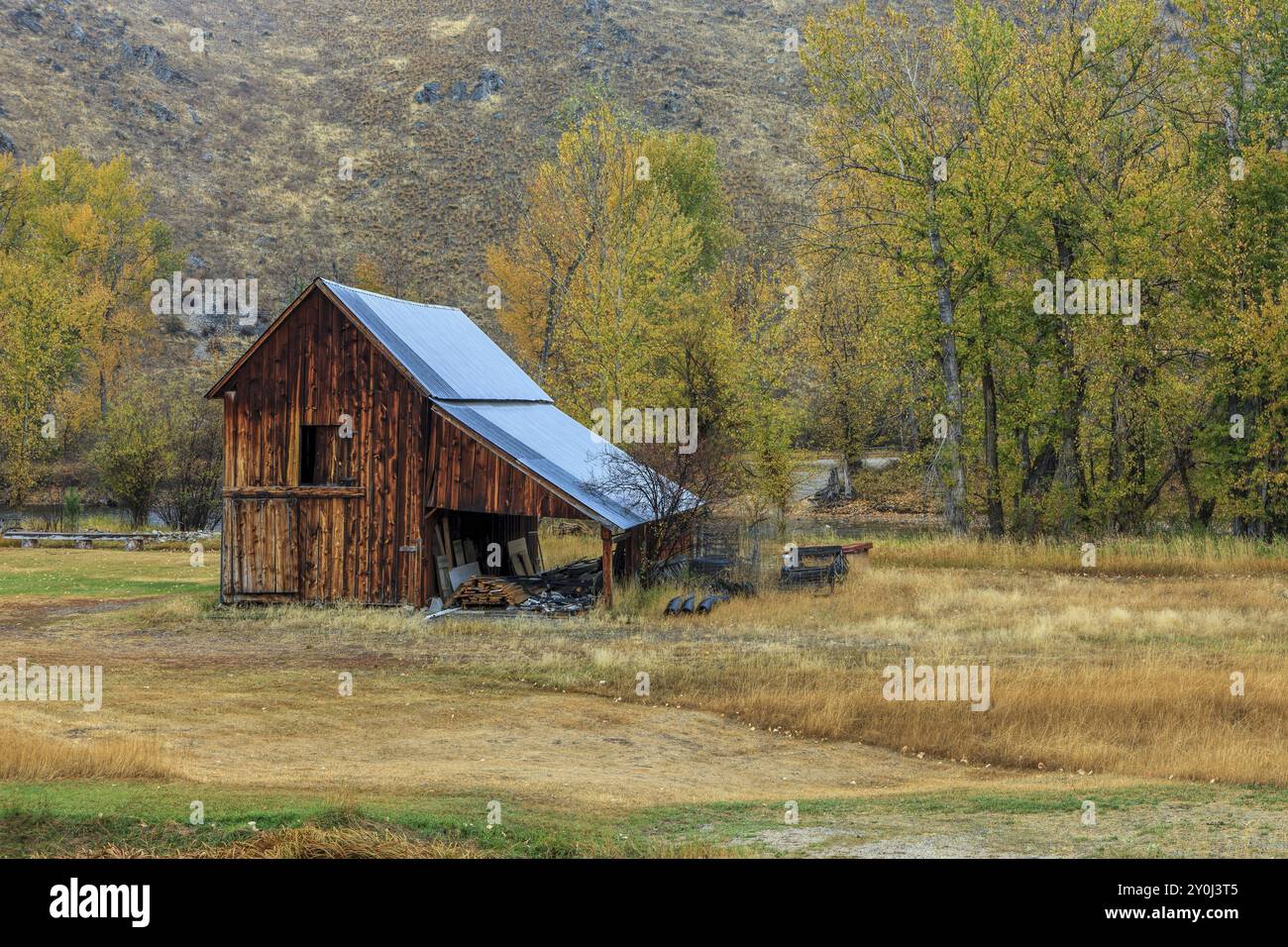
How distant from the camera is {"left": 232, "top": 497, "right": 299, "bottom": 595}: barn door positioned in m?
31.8

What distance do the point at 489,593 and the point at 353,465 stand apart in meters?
4.82

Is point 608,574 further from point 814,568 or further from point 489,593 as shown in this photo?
point 814,568

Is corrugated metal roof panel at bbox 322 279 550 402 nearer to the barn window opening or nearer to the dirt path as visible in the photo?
the barn window opening

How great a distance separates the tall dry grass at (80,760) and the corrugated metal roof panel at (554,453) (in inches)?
579

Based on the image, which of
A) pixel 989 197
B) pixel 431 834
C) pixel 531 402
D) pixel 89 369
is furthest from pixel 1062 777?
pixel 89 369

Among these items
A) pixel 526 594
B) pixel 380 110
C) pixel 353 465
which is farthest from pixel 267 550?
pixel 380 110

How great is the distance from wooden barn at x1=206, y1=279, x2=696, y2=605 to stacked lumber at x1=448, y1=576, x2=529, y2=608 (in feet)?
3.03

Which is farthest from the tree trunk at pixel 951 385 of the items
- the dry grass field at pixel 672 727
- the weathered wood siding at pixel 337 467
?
the weathered wood siding at pixel 337 467

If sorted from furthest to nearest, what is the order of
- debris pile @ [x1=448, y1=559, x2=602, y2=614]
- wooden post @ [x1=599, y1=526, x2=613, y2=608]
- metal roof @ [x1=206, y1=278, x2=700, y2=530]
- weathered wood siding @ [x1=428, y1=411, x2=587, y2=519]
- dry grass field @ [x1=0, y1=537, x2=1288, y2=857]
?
metal roof @ [x1=206, y1=278, x2=700, y2=530] < debris pile @ [x1=448, y1=559, x2=602, y2=614] < weathered wood siding @ [x1=428, y1=411, x2=587, y2=519] < wooden post @ [x1=599, y1=526, x2=613, y2=608] < dry grass field @ [x1=0, y1=537, x2=1288, y2=857]

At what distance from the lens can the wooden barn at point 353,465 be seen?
30859mm

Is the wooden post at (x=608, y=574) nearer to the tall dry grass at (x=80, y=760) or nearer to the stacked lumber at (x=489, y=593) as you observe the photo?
the stacked lumber at (x=489, y=593)

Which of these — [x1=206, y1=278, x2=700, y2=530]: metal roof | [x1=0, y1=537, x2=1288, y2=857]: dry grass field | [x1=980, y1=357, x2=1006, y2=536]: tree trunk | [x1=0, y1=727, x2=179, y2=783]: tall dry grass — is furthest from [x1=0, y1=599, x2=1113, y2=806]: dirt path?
[x1=980, y1=357, x2=1006, y2=536]: tree trunk

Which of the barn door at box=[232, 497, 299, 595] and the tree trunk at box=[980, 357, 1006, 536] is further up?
the tree trunk at box=[980, 357, 1006, 536]

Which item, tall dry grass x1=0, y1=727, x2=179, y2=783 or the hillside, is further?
the hillside
